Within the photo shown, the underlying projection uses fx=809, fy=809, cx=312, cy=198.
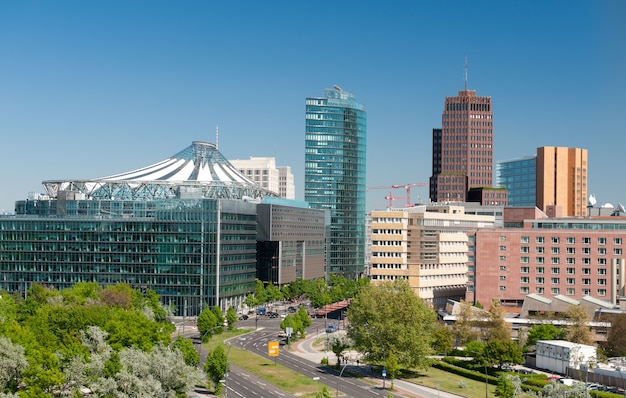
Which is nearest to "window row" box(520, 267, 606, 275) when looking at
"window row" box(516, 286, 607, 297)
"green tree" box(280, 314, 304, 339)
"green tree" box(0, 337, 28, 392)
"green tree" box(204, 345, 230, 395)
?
"window row" box(516, 286, 607, 297)

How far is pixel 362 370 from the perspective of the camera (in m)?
126

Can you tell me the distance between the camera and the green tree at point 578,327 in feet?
415

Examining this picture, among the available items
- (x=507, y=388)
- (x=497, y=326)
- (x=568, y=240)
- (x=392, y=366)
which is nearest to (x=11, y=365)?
(x=392, y=366)

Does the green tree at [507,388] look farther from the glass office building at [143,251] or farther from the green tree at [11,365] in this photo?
the glass office building at [143,251]

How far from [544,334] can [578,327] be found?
599 centimetres

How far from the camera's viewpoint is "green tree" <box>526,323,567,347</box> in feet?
432

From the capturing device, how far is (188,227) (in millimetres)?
185125

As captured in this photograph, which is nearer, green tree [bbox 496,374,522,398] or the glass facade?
green tree [bbox 496,374,522,398]

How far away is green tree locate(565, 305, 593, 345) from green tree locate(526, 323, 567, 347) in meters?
2.35

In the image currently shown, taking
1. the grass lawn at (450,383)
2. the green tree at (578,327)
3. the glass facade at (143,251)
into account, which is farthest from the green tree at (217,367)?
the glass facade at (143,251)

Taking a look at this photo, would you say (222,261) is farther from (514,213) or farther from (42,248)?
(514,213)

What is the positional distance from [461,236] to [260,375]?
291 ft

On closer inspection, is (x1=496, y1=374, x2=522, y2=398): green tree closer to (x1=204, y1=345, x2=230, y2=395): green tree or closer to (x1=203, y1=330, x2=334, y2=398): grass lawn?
(x1=203, y1=330, x2=334, y2=398): grass lawn

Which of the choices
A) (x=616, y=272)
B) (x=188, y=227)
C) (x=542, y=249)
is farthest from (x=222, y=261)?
(x=616, y=272)
